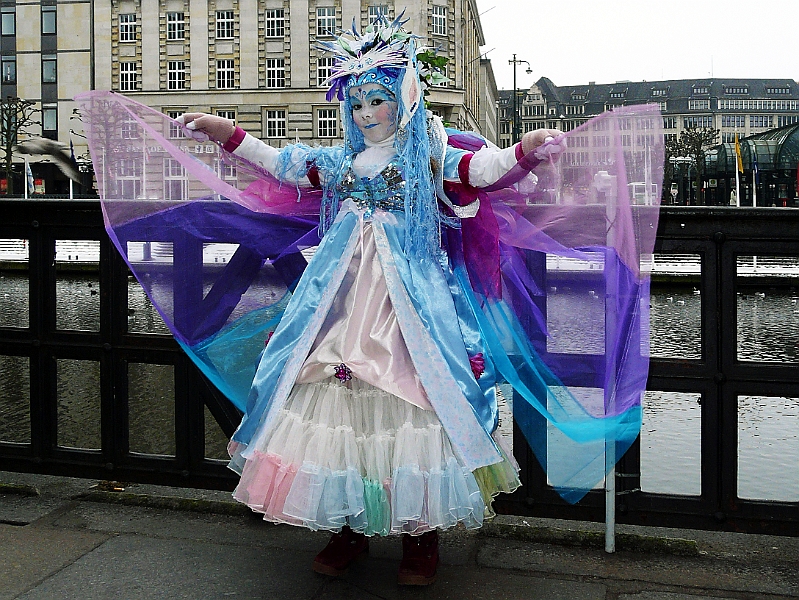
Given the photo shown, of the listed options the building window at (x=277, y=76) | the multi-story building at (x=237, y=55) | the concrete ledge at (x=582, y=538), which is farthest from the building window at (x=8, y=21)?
the concrete ledge at (x=582, y=538)

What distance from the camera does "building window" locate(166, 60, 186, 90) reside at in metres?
56.4

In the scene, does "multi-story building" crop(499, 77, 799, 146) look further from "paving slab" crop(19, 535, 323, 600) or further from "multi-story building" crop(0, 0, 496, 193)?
"paving slab" crop(19, 535, 323, 600)

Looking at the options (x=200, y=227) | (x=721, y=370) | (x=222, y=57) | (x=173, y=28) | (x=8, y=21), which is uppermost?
(x=8, y=21)

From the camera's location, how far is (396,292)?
9.43 ft

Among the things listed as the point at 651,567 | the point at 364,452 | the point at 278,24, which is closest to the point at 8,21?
the point at 278,24

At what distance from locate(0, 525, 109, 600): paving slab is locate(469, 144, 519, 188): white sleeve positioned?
1.89 m

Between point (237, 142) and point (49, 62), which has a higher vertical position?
point (49, 62)

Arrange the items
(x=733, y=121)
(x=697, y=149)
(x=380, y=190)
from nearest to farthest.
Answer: (x=380, y=190)
(x=697, y=149)
(x=733, y=121)

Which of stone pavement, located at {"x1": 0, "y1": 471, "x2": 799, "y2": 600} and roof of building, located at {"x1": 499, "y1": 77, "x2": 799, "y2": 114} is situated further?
roof of building, located at {"x1": 499, "y1": 77, "x2": 799, "y2": 114}

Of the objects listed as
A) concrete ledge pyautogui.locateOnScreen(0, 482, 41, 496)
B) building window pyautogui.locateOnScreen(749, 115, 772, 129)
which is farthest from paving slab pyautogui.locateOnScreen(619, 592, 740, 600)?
building window pyautogui.locateOnScreen(749, 115, 772, 129)

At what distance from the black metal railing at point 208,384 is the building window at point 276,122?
53.1 m

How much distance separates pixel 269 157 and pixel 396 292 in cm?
78

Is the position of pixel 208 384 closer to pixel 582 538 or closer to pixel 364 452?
pixel 364 452

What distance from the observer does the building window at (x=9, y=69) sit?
60.5m
